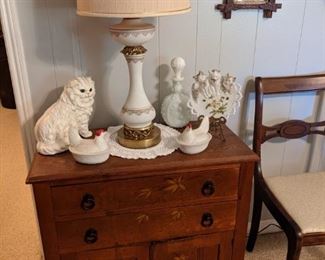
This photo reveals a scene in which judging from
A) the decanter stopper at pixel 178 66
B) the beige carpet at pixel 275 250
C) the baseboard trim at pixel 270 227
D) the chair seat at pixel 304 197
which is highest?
the decanter stopper at pixel 178 66

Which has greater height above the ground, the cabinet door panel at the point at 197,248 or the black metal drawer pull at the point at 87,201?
the black metal drawer pull at the point at 87,201

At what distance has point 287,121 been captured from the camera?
64.2 inches

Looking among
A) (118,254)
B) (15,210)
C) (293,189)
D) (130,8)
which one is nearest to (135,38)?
(130,8)

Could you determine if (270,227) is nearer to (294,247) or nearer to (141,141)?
(294,247)

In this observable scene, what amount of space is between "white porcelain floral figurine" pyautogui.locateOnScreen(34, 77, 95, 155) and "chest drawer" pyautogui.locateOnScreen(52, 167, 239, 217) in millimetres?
165

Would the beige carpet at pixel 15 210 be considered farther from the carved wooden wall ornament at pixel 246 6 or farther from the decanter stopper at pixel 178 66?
the carved wooden wall ornament at pixel 246 6

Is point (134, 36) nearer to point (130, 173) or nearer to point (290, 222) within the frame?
point (130, 173)

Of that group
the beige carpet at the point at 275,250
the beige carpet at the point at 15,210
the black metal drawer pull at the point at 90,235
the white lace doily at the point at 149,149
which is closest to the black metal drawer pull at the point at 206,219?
the white lace doily at the point at 149,149

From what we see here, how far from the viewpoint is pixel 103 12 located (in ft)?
3.32

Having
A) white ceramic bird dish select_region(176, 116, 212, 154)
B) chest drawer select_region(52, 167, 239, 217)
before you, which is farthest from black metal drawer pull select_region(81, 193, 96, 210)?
white ceramic bird dish select_region(176, 116, 212, 154)

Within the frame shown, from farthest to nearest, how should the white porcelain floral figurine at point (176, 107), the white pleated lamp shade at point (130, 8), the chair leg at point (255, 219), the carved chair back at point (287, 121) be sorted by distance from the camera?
the chair leg at point (255, 219) < the carved chair back at point (287, 121) < the white porcelain floral figurine at point (176, 107) < the white pleated lamp shade at point (130, 8)

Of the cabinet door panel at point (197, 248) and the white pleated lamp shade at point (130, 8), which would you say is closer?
the white pleated lamp shade at point (130, 8)

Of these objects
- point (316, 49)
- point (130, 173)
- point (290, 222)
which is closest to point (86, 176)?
point (130, 173)

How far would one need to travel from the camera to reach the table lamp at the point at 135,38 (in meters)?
1.00
